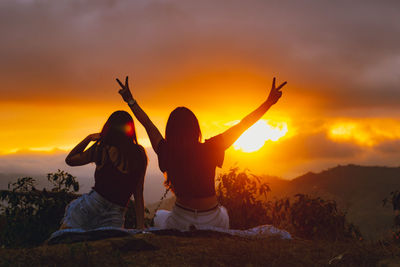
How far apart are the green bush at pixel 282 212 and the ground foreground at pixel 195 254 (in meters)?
4.57

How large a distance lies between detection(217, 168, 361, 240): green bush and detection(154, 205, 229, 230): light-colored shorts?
13.5ft

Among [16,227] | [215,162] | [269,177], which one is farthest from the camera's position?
[269,177]

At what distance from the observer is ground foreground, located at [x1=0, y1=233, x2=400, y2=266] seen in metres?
5.29

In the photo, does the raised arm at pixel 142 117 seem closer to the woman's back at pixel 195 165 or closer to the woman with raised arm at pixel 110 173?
the woman with raised arm at pixel 110 173

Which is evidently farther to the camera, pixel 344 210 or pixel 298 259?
pixel 344 210

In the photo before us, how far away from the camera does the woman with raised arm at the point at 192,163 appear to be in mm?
6848

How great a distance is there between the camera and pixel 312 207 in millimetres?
11016

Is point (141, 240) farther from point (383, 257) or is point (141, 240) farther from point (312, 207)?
point (312, 207)

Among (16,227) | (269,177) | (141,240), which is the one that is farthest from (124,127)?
(269,177)

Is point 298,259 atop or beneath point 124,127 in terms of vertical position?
beneath

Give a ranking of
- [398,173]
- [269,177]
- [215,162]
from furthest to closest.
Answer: [398,173] → [269,177] → [215,162]

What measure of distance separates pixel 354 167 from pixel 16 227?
7729cm

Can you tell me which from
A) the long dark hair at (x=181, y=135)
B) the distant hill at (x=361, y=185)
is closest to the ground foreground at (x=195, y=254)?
the long dark hair at (x=181, y=135)

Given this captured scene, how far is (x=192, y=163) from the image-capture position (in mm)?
6840
